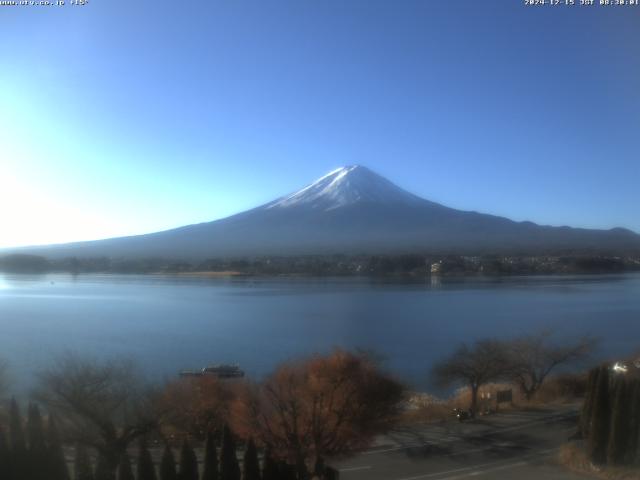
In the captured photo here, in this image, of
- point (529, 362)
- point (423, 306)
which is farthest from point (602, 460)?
point (423, 306)

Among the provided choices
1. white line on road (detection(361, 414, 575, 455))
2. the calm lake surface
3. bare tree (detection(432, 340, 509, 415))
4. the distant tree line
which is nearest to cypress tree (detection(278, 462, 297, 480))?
white line on road (detection(361, 414, 575, 455))

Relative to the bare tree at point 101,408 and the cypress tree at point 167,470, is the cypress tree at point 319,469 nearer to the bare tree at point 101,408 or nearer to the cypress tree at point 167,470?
the cypress tree at point 167,470

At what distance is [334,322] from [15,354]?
20.5 feet

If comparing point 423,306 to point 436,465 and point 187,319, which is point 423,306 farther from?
point 436,465

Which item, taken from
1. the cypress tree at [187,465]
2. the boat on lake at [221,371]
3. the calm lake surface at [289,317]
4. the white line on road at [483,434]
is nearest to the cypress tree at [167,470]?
the cypress tree at [187,465]

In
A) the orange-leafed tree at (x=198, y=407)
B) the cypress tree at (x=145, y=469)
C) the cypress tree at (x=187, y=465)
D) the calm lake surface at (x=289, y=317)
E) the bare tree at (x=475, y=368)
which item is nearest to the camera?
the cypress tree at (x=145, y=469)

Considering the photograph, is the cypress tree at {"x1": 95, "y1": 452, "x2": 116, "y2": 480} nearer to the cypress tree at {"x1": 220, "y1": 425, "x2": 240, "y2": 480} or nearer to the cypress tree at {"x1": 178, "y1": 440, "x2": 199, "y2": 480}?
the cypress tree at {"x1": 178, "y1": 440, "x2": 199, "y2": 480}

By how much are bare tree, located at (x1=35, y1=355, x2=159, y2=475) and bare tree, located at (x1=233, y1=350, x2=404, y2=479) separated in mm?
850

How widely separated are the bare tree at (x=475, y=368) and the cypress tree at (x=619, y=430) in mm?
2894

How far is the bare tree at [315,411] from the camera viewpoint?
459cm

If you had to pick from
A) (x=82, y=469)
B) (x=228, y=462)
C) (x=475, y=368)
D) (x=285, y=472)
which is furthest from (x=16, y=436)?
(x=475, y=368)

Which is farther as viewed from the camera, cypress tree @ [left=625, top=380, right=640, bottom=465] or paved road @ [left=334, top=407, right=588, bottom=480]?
paved road @ [left=334, top=407, right=588, bottom=480]

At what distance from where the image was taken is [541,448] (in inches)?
210

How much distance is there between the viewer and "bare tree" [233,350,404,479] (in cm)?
459
